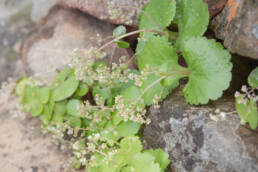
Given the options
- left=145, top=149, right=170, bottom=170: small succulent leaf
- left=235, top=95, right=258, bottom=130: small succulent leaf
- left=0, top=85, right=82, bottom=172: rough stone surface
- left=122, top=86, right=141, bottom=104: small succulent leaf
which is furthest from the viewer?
left=0, top=85, right=82, bottom=172: rough stone surface

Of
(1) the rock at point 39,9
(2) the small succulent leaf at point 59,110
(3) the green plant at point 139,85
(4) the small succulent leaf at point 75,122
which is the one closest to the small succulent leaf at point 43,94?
(3) the green plant at point 139,85

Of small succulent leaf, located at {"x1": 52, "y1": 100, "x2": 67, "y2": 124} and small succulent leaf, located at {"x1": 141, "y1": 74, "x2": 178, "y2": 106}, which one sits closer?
small succulent leaf, located at {"x1": 141, "y1": 74, "x2": 178, "y2": 106}

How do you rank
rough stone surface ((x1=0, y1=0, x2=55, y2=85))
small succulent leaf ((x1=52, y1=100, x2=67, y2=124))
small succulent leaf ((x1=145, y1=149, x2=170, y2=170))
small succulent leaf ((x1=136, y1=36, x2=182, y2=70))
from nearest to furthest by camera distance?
small succulent leaf ((x1=145, y1=149, x2=170, y2=170)) < small succulent leaf ((x1=136, y1=36, x2=182, y2=70)) < small succulent leaf ((x1=52, y1=100, x2=67, y2=124)) < rough stone surface ((x1=0, y1=0, x2=55, y2=85))

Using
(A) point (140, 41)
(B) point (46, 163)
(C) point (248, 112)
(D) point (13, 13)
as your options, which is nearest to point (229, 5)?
(A) point (140, 41)

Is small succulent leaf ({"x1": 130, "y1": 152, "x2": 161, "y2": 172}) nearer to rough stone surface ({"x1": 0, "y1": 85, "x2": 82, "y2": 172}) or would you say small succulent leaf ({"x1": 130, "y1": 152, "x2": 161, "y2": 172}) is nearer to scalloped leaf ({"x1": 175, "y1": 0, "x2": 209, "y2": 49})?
rough stone surface ({"x1": 0, "y1": 85, "x2": 82, "y2": 172})

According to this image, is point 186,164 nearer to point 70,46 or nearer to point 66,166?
point 66,166

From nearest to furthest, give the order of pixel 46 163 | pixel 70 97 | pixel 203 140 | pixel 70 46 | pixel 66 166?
pixel 203 140
pixel 66 166
pixel 46 163
pixel 70 97
pixel 70 46

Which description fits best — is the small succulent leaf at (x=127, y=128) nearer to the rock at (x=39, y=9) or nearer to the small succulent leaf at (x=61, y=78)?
the small succulent leaf at (x=61, y=78)

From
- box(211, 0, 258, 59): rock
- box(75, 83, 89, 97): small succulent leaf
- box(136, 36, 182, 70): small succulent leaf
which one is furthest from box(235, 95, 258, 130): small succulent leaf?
box(75, 83, 89, 97): small succulent leaf
